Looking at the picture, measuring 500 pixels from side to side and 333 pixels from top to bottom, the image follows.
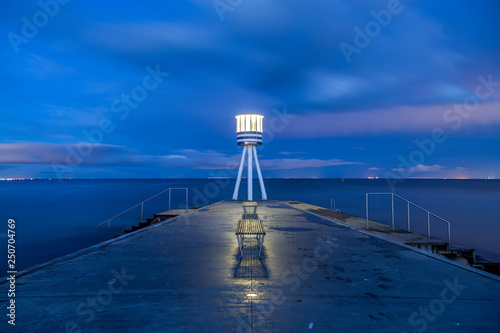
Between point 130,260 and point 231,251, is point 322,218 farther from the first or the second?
point 130,260

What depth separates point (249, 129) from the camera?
925 inches

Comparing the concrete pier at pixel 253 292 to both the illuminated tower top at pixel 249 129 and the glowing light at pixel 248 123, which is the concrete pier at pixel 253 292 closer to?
the illuminated tower top at pixel 249 129

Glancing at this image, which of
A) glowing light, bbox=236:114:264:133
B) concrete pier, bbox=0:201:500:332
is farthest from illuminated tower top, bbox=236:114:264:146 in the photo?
concrete pier, bbox=0:201:500:332

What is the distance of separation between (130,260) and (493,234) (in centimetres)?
2829

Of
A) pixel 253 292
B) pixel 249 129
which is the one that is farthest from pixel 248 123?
pixel 253 292

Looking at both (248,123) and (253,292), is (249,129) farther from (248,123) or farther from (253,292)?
(253,292)

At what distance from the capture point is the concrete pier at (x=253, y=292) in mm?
3232

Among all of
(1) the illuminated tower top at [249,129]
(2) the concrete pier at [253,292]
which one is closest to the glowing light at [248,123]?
(1) the illuminated tower top at [249,129]

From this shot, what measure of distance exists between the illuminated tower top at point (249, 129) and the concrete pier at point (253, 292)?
17275 mm

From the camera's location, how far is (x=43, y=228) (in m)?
23.6

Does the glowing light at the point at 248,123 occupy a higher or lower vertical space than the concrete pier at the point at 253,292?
higher

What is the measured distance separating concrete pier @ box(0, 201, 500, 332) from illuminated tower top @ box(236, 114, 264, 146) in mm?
17275

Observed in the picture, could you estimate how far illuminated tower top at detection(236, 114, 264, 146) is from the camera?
23.4 meters

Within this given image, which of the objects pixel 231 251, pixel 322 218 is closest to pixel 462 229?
pixel 322 218
